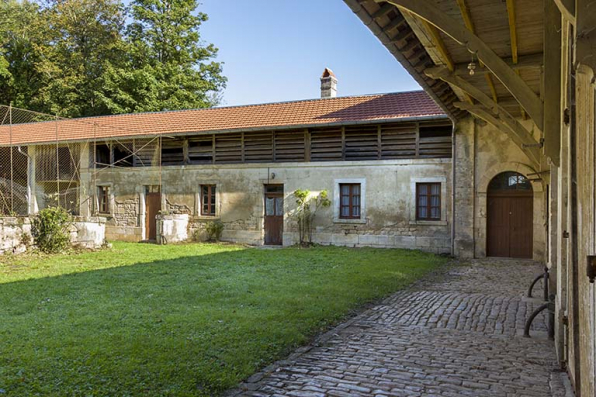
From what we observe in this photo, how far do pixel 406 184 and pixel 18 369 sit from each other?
12754mm

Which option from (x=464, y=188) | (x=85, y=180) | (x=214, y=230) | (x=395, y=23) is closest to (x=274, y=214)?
(x=214, y=230)

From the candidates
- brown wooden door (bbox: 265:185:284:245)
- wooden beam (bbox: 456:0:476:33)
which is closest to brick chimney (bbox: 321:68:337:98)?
brown wooden door (bbox: 265:185:284:245)

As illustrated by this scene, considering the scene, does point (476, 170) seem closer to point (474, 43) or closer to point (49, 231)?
point (474, 43)

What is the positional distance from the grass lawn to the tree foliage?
2100cm

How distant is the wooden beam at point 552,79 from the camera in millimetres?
4180

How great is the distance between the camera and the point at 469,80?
8.58 meters

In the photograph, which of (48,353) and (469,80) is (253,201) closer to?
(469,80)

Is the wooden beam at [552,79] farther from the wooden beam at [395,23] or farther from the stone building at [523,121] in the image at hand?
the wooden beam at [395,23]

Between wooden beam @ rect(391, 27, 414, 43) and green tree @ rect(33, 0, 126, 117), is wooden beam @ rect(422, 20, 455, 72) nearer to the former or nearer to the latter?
wooden beam @ rect(391, 27, 414, 43)

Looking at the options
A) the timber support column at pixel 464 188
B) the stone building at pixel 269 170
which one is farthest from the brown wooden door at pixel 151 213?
the timber support column at pixel 464 188

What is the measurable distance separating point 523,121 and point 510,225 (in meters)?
3.11

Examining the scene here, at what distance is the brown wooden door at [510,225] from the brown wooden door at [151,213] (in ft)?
42.1

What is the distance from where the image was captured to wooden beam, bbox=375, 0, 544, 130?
446cm

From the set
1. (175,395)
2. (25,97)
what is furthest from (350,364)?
(25,97)
